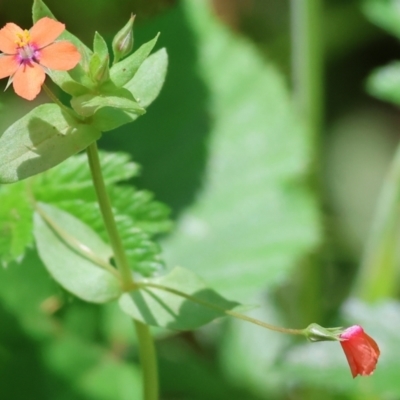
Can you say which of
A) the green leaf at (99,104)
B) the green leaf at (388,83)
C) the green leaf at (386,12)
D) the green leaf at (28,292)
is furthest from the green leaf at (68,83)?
the green leaf at (386,12)

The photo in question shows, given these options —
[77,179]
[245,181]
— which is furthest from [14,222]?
[245,181]

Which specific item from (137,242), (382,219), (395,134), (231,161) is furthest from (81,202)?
(395,134)

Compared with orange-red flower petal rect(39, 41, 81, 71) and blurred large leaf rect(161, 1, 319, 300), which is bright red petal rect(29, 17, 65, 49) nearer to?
orange-red flower petal rect(39, 41, 81, 71)

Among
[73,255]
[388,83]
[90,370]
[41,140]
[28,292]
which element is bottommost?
[90,370]

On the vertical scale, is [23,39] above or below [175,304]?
above

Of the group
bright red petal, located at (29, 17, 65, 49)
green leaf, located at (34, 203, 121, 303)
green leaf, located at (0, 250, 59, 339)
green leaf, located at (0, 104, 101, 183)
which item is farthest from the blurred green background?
bright red petal, located at (29, 17, 65, 49)

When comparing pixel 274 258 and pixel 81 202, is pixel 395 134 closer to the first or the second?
pixel 274 258

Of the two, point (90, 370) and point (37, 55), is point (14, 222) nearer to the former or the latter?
point (37, 55)
